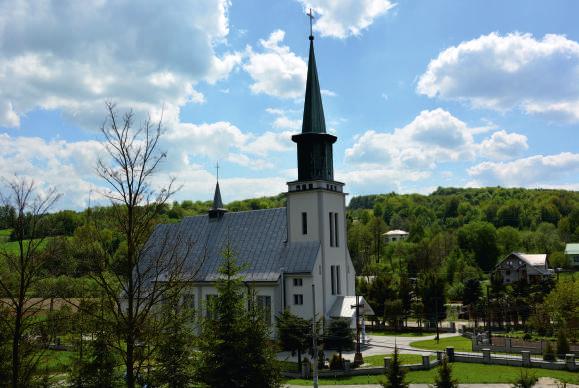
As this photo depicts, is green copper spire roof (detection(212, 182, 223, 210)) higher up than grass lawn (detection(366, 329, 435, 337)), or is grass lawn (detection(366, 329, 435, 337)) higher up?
green copper spire roof (detection(212, 182, 223, 210))

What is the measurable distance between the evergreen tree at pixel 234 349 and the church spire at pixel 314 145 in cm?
2102

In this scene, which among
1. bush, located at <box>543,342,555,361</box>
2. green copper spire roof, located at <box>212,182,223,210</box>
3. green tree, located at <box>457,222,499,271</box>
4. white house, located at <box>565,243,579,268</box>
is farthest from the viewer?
green tree, located at <box>457,222,499,271</box>

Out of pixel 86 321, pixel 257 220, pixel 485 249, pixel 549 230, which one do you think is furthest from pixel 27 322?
pixel 549 230

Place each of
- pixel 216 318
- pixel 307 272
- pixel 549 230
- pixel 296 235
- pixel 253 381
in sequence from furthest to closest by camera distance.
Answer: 1. pixel 549 230
2. pixel 296 235
3. pixel 307 272
4. pixel 216 318
5. pixel 253 381

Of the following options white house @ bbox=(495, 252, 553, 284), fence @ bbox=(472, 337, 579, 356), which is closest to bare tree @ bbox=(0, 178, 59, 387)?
fence @ bbox=(472, 337, 579, 356)

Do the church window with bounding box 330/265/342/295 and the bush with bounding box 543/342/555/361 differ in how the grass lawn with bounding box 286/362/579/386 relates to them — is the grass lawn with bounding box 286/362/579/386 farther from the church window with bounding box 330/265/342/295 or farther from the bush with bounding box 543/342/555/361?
the church window with bounding box 330/265/342/295

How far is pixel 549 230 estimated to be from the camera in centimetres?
11788

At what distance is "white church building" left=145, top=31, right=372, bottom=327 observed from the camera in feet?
127

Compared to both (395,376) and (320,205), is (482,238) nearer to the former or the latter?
(320,205)

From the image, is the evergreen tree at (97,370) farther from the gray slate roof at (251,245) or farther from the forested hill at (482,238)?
the forested hill at (482,238)

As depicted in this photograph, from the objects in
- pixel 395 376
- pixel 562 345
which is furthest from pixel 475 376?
pixel 395 376

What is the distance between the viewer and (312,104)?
41.1 meters

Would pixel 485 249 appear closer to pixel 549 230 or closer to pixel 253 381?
pixel 549 230

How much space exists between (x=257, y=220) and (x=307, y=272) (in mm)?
8126
